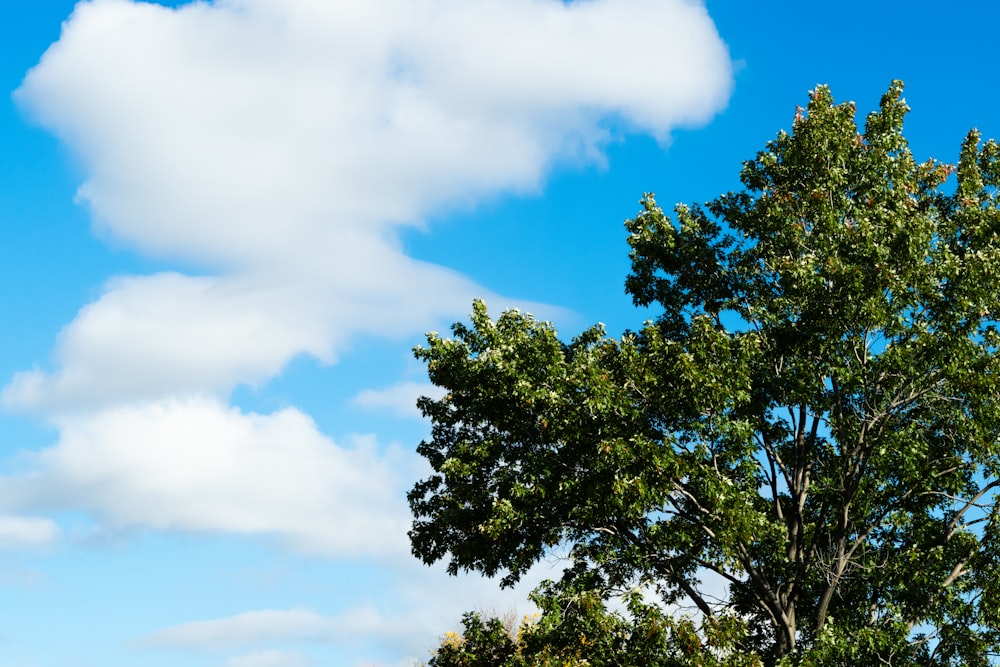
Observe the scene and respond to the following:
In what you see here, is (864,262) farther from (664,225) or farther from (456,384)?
(456,384)

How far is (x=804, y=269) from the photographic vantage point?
23.7 m

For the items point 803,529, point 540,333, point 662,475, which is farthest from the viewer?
point 803,529

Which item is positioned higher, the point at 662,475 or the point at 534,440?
the point at 534,440

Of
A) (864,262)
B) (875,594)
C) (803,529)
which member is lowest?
(875,594)

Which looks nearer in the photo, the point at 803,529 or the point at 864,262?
the point at 864,262

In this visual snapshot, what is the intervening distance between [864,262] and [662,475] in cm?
649

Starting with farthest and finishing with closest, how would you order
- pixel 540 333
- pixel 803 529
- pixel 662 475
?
1. pixel 803 529
2. pixel 540 333
3. pixel 662 475

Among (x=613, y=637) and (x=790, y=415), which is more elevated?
(x=790, y=415)

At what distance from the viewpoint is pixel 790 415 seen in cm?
2655

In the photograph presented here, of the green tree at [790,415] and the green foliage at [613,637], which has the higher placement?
the green tree at [790,415]

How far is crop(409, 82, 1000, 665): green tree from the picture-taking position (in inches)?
900

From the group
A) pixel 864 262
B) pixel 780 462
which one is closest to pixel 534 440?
pixel 780 462

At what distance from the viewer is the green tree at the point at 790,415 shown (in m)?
22.9

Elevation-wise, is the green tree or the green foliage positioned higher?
the green tree
